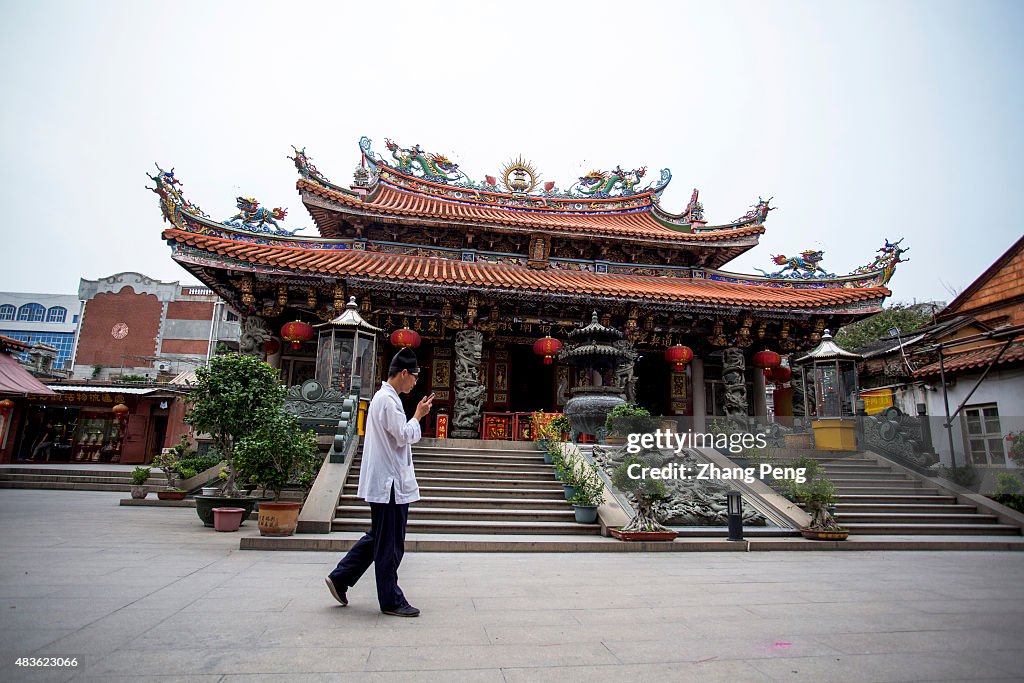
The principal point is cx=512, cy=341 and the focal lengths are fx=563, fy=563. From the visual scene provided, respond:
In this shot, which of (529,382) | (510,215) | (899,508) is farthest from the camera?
(510,215)

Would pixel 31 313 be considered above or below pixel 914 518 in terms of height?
above

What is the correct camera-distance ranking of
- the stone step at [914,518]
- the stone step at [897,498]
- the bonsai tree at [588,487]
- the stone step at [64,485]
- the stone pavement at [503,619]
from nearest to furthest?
1. the stone pavement at [503,619]
2. the bonsai tree at [588,487]
3. the stone step at [914,518]
4. the stone step at [897,498]
5. the stone step at [64,485]

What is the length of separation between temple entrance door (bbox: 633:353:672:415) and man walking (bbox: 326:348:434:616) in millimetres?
12049

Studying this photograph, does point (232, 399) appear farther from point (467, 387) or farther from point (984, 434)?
point (984, 434)

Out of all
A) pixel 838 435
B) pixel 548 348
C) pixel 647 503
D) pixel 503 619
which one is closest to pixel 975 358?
pixel 838 435

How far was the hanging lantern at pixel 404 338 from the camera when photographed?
1178 centimetres

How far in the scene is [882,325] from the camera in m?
26.8

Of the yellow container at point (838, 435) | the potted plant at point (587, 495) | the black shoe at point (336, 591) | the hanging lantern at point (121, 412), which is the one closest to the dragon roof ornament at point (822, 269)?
the yellow container at point (838, 435)

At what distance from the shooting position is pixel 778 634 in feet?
10.0

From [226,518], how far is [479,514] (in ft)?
10.2

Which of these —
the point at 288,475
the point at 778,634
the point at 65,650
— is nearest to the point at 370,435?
the point at 65,650

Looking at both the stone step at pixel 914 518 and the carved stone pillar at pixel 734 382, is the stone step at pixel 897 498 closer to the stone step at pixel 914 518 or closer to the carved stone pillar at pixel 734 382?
the stone step at pixel 914 518

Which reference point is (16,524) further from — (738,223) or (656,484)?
(738,223)

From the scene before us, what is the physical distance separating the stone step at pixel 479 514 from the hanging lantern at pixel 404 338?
4748 mm
